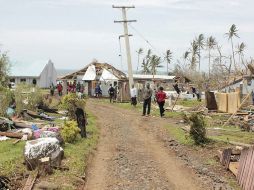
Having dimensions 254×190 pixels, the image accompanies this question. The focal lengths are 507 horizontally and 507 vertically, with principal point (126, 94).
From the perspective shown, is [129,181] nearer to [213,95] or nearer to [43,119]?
[43,119]

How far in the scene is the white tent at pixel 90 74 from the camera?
46.6 m

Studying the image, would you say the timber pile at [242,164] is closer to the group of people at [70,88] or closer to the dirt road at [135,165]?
the dirt road at [135,165]

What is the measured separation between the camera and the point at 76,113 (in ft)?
60.3

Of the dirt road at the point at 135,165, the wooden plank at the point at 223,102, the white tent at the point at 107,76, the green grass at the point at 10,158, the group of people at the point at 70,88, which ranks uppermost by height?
the white tent at the point at 107,76

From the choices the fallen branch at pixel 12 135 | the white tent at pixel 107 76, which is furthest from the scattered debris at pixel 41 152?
the white tent at pixel 107 76

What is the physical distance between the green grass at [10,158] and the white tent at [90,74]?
29.8 meters

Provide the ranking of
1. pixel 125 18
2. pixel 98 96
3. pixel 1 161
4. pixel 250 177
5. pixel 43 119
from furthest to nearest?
pixel 98 96 < pixel 125 18 < pixel 43 119 < pixel 1 161 < pixel 250 177

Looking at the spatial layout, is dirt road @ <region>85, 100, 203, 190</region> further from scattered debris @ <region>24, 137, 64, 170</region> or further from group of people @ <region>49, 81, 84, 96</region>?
group of people @ <region>49, 81, 84, 96</region>

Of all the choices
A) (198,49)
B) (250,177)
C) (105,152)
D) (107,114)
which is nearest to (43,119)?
(107,114)

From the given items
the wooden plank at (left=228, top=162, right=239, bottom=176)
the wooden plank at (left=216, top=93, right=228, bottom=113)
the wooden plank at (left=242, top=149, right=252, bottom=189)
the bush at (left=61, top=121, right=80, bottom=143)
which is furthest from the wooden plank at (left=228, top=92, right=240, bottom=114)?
the wooden plank at (left=242, top=149, right=252, bottom=189)

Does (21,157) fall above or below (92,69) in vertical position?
below

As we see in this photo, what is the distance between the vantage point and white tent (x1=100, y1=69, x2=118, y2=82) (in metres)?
45.0

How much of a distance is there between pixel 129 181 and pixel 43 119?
43.2ft

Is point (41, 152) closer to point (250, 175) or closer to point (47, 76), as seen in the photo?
point (250, 175)
